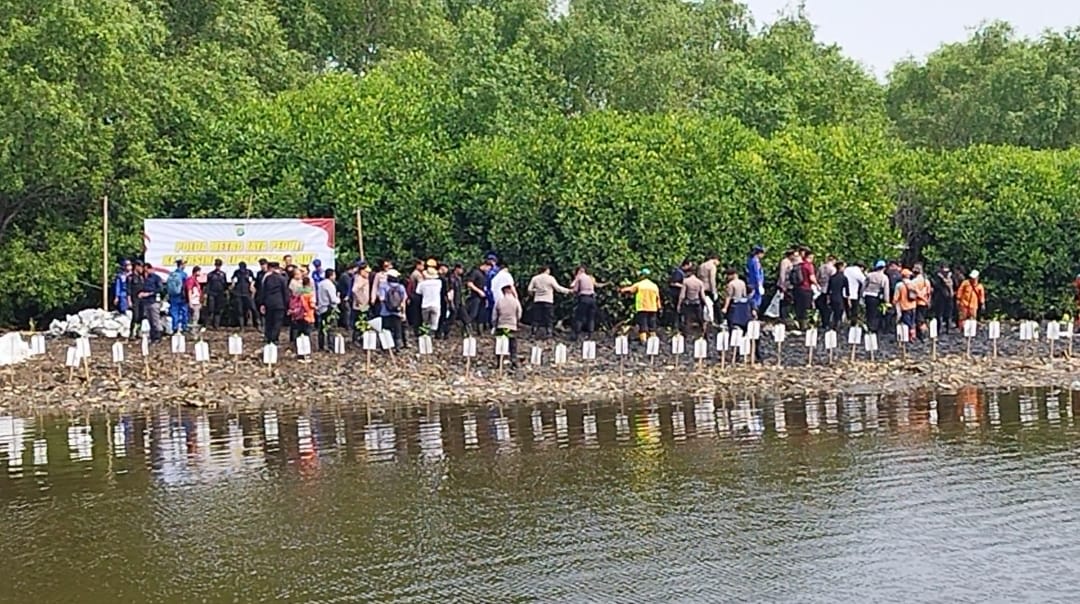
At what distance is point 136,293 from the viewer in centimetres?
2731

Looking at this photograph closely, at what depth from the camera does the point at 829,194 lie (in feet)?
A: 104

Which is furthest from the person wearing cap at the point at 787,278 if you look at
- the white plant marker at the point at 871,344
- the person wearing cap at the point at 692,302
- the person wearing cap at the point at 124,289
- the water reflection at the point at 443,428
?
the person wearing cap at the point at 124,289

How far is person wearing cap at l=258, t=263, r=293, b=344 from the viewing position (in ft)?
82.2

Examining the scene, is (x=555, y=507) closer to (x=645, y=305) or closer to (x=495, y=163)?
(x=645, y=305)

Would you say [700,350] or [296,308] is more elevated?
[296,308]

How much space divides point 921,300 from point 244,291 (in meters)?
12.7

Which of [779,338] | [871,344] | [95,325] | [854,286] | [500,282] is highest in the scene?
[500,282]

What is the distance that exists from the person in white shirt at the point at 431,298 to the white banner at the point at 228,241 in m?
3.32

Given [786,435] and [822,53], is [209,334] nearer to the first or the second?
[786,435]

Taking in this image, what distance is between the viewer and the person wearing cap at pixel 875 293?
2772 centimetres

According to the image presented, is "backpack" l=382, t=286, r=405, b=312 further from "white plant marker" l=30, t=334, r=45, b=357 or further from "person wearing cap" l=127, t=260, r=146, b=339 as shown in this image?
"white plant marker" l=30, t=334, r=45, b=357

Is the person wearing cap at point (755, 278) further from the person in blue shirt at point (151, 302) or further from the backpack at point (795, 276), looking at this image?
the person in blue shirt at point (151, 302)

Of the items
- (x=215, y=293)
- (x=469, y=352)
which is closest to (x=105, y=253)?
(x=215, y=293)

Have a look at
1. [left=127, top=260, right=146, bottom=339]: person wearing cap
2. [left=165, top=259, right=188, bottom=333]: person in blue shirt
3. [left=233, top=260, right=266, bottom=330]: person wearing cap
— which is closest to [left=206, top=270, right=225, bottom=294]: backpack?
[left=233, top=260, right=266, bottom=330]: person wearing cap
